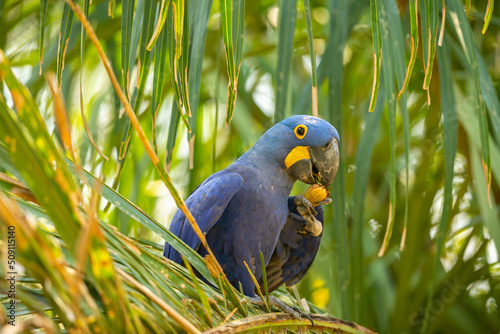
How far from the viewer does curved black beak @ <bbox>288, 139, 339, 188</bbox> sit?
4.31 ft

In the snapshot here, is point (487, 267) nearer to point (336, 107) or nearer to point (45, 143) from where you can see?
point (336, 107)

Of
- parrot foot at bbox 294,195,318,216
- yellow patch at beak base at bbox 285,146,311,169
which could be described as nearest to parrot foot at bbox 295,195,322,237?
parrot foot at bbox 294,195,318,216

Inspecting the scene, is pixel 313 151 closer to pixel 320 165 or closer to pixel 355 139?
pixel 320 165

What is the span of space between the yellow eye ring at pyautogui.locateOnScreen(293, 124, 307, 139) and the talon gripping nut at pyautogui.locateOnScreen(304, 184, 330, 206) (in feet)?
0.45

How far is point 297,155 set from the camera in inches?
53.0

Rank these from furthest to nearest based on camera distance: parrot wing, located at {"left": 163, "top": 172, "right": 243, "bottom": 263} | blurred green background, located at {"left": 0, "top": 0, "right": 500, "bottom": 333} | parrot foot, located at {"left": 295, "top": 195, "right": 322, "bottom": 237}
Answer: blurred green background, located at {"left": 0, "top": 0, "right": 500, "bottom": 333} → parrot foot, located at {"left": 295, "top": 195, "right": 322, "bottom": 237} → parrot wing, located at {"left": 163, "top": 172, "right": 243, "bottom": 263}

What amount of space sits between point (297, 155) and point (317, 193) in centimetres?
12

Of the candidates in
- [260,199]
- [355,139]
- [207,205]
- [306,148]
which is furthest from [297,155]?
[355,139]

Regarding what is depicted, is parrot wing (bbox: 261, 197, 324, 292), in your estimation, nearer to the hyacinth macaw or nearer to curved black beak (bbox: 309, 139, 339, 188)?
the hyacinth macaw

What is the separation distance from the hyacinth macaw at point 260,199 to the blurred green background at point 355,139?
8 centimetres

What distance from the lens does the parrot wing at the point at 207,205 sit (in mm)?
1259

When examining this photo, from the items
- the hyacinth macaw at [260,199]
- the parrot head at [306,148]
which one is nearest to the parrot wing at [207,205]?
the hyacinth macaw at [260,199]

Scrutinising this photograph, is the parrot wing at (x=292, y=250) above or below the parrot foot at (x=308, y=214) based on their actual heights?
below

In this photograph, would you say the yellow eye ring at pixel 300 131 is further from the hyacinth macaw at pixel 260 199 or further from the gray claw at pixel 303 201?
the gray claw at pixel 303 201
